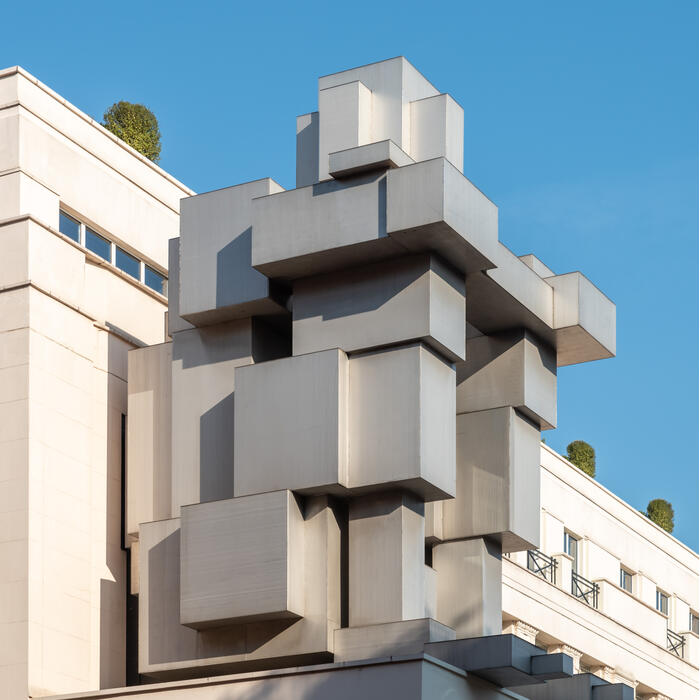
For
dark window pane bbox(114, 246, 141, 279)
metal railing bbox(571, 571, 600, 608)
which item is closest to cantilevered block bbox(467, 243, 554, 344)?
dark window pane bbox(114, 246, 141, 279)

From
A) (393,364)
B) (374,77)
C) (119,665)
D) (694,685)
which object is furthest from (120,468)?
(694,685)

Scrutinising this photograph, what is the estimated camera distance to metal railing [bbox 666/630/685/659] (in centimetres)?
6262

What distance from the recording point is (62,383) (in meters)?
35.4

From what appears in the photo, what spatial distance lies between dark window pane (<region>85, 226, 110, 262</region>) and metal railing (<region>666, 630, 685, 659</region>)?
102 feet

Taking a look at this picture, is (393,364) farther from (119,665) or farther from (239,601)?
(119,665)

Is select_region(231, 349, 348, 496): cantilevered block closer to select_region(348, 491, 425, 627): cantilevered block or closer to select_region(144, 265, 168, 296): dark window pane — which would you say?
select_region(348, 491, 425, 627): cantilevered block

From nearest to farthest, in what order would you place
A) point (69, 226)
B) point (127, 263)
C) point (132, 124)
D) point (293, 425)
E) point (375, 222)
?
point (375, 222) < point (293, 425) < point (69, 226) < point (127, 263) < point (132, 124)

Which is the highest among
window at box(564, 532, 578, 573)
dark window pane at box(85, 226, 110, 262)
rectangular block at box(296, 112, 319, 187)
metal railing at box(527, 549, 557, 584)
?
rectangular block at box(296, 112, 319, 187)

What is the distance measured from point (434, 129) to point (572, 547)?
83.3 ft

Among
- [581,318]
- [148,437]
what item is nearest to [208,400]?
[148,437]

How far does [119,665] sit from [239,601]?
4.14 meters

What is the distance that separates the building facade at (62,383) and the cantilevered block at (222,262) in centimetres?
240

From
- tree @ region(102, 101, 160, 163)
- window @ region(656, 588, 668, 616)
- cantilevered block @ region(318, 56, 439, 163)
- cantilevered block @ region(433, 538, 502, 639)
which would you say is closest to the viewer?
cantilevered block @ region(318, 56, 439, 163)

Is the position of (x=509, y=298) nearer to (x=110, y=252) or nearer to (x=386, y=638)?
(x=386, y=638)
